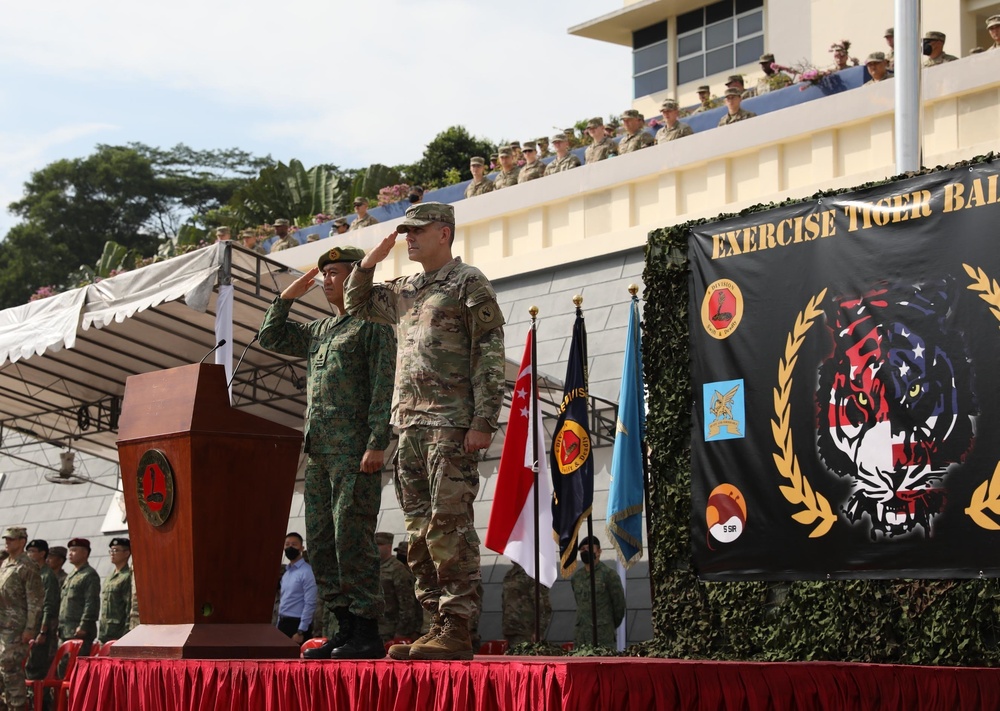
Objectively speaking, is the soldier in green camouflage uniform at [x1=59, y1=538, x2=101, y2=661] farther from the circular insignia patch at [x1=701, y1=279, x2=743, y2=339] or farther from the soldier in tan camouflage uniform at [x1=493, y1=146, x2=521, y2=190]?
the circular insignia patch at [x1=701, y1=279, x2=743, y2=339]

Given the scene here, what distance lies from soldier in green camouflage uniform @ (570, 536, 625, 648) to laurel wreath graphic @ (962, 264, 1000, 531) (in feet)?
16.1

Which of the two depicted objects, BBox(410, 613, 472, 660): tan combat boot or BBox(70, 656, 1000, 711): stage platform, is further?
BBox(410, 613, 472, 660): tan combat boot

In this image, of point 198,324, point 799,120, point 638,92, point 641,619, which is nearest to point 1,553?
point 198,324

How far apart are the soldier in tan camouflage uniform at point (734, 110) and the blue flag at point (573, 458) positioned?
439cm

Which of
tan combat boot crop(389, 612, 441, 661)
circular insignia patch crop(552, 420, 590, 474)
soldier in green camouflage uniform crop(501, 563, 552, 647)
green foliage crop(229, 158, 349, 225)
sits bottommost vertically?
soldier in green camouflage uniform crop(501, 563, 552, 647)

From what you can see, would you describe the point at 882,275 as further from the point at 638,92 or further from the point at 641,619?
the point at 638,92

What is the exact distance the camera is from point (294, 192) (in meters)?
26.4

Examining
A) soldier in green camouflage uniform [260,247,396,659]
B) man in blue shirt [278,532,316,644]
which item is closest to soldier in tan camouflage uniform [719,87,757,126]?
man in blue shirt [278,532,316,644]

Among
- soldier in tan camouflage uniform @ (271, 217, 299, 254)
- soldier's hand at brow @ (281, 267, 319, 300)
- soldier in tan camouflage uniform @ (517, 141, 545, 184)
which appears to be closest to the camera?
soldier's hand at brow @ (281, 267, 319, 300)

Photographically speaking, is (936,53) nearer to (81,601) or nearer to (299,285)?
(299,285)

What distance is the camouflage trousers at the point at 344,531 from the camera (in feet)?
17.0

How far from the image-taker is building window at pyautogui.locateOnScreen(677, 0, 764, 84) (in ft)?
83.3

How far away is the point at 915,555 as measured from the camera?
5445mm

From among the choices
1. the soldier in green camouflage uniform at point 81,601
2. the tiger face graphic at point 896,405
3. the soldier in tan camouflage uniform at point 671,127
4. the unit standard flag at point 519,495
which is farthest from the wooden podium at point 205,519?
the soldier in tan camouflage uniform at point 671,127
